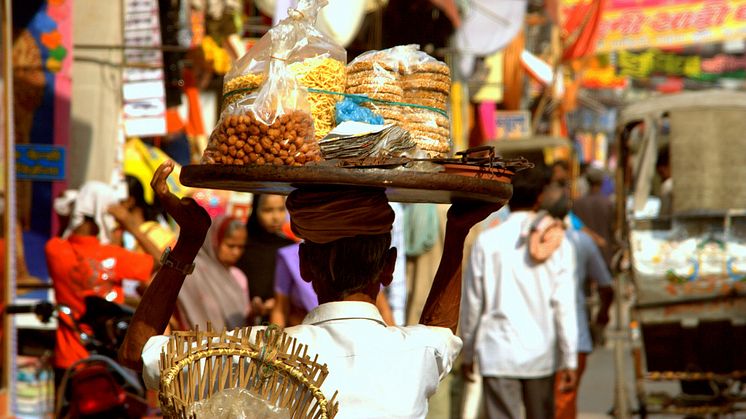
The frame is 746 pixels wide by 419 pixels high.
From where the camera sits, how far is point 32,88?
837cm

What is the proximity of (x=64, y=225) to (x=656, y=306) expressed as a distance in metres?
3.88

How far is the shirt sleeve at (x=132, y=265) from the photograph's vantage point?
6.58m

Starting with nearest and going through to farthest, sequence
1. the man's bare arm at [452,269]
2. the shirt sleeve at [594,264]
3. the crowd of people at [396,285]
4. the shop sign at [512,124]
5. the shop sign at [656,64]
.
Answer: the man's bare arm at [452,269], the crowd of people at [396,285], the shirt sleeve at [594,264], the shop sign at [512,124], the shop sign at [656,64]

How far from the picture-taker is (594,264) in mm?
8242

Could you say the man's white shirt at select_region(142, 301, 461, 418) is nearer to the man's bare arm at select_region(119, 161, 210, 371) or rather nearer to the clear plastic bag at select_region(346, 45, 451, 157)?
the man's bare arm at select_region(119, 161, 210, 371)

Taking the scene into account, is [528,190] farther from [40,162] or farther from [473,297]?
[40,162]

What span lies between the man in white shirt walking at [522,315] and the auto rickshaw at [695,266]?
1.36 metres

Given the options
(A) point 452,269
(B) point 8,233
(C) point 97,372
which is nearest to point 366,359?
(A) point 452,269

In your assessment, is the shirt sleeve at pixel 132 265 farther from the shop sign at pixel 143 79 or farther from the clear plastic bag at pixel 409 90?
the clear plastic bag at pixel 409 90

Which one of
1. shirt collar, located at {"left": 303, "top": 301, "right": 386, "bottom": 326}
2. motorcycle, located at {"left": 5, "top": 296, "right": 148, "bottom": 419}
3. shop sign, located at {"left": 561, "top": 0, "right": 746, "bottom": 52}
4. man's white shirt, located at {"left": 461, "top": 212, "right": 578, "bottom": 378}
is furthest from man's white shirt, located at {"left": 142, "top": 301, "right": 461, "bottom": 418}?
shop sign, located at {"left": 561, "top": 0, "right": 746, "bottom": 52}

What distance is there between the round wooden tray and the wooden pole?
3.23m

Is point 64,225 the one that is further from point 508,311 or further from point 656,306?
point 656,306

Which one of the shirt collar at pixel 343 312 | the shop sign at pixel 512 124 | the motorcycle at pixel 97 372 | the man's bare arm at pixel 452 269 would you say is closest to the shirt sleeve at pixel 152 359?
the shirt collar at pixel 343 312

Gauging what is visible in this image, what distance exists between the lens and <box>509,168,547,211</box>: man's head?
674 centimetres
